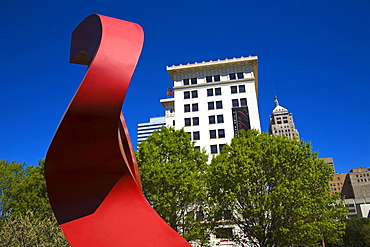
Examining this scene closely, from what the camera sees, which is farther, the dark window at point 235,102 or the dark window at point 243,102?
the dark window at point 235,102

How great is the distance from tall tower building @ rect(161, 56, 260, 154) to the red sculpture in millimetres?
38370

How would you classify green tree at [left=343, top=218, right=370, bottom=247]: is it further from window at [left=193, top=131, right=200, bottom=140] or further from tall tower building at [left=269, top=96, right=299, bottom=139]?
tall tower building at [left=269, top=96, right=299, bottom=139]

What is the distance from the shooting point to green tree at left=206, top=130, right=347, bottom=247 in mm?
20453

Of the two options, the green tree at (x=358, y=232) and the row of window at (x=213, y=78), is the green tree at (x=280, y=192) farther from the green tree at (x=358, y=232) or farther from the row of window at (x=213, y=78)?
the green tree at (x=358, y=232)

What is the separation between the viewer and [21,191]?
2848 centimetres

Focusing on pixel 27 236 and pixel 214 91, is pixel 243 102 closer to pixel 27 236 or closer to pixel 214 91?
pixel 214 91

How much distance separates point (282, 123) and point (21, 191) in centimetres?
15864

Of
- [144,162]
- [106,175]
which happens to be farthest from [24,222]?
[106,175]

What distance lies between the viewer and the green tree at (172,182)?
21953 mm

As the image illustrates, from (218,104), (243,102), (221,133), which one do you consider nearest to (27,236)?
(221,133)

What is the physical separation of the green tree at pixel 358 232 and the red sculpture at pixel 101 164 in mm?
56156

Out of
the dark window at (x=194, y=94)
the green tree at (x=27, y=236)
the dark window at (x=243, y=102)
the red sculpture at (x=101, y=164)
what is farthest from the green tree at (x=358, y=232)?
the red sculpture at (x=101, y=164)

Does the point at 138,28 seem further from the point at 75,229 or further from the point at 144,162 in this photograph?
the point at 144,162

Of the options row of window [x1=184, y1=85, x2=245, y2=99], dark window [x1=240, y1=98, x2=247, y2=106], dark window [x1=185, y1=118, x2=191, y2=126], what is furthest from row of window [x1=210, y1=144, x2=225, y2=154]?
row of window [x1=184, y1=85, x2=245, y2=99]
